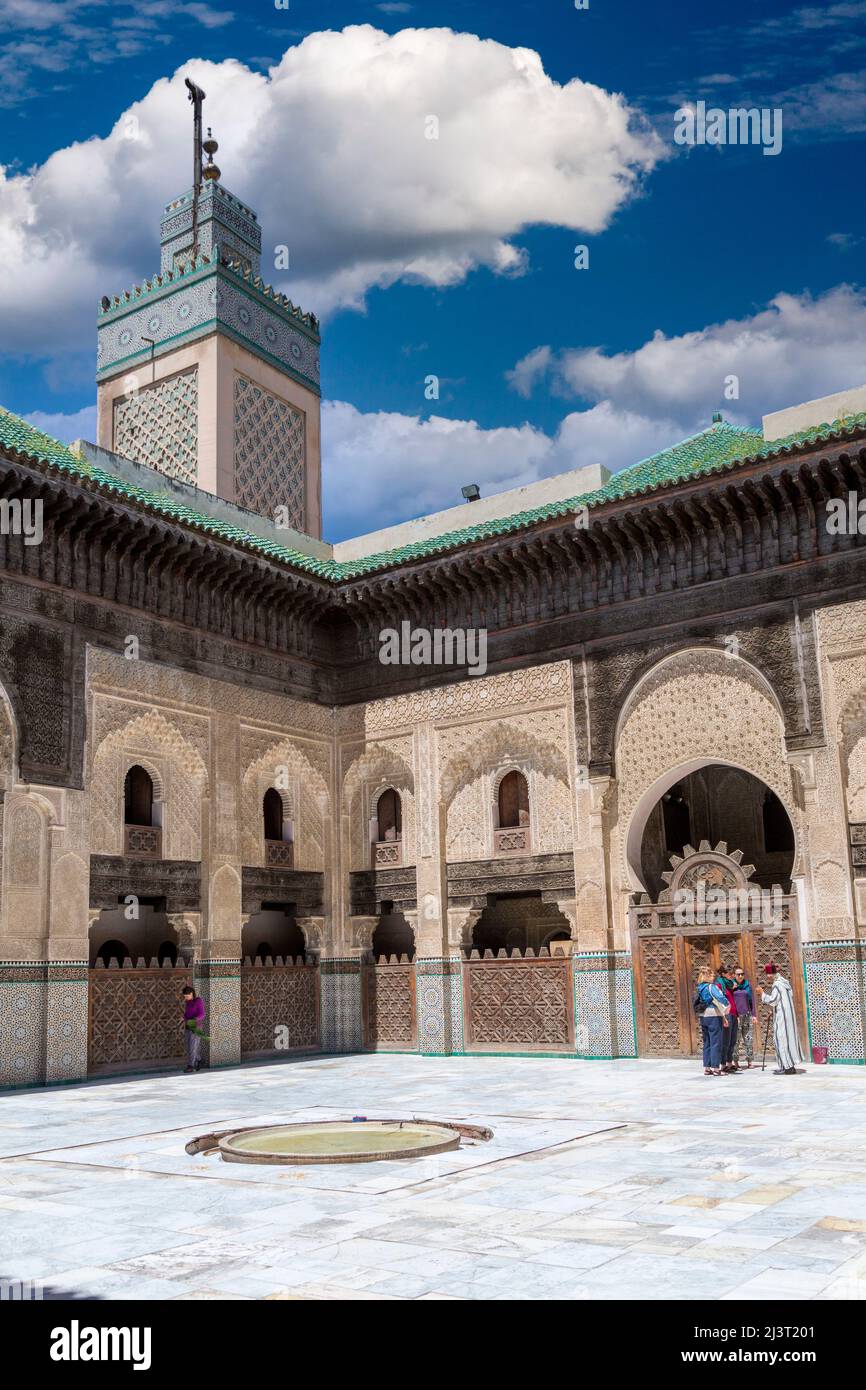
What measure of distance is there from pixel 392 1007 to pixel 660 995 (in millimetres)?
3358

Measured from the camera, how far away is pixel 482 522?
50.0 feet

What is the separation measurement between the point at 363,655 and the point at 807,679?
5.43m

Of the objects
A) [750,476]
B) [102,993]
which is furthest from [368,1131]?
[750,476]

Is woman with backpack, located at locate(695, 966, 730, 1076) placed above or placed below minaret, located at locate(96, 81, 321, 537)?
below

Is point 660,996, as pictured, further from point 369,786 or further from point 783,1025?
point 369,786

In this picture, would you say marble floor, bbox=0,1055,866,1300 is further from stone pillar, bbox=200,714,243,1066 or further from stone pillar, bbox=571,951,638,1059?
stone pillar, bbox=200,714,243,1066

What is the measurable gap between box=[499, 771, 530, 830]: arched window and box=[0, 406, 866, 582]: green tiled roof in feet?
8.52

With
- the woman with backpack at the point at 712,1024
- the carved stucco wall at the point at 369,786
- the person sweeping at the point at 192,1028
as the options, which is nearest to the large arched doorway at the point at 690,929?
the woman with backpack at the point at 712,1024

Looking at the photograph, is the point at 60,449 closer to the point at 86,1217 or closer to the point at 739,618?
the point at 739,618

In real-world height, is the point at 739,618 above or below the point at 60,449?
below

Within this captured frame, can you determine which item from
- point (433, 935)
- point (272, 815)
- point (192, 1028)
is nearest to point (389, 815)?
point (272, 815)

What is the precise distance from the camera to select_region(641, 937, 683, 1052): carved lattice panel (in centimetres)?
1157

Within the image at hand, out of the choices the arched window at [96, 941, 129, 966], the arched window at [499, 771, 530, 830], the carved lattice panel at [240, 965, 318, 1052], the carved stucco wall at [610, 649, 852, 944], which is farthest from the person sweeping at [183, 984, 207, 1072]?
the carved stucco wall at [610, 649, 852, 944]

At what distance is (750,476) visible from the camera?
446 inches
